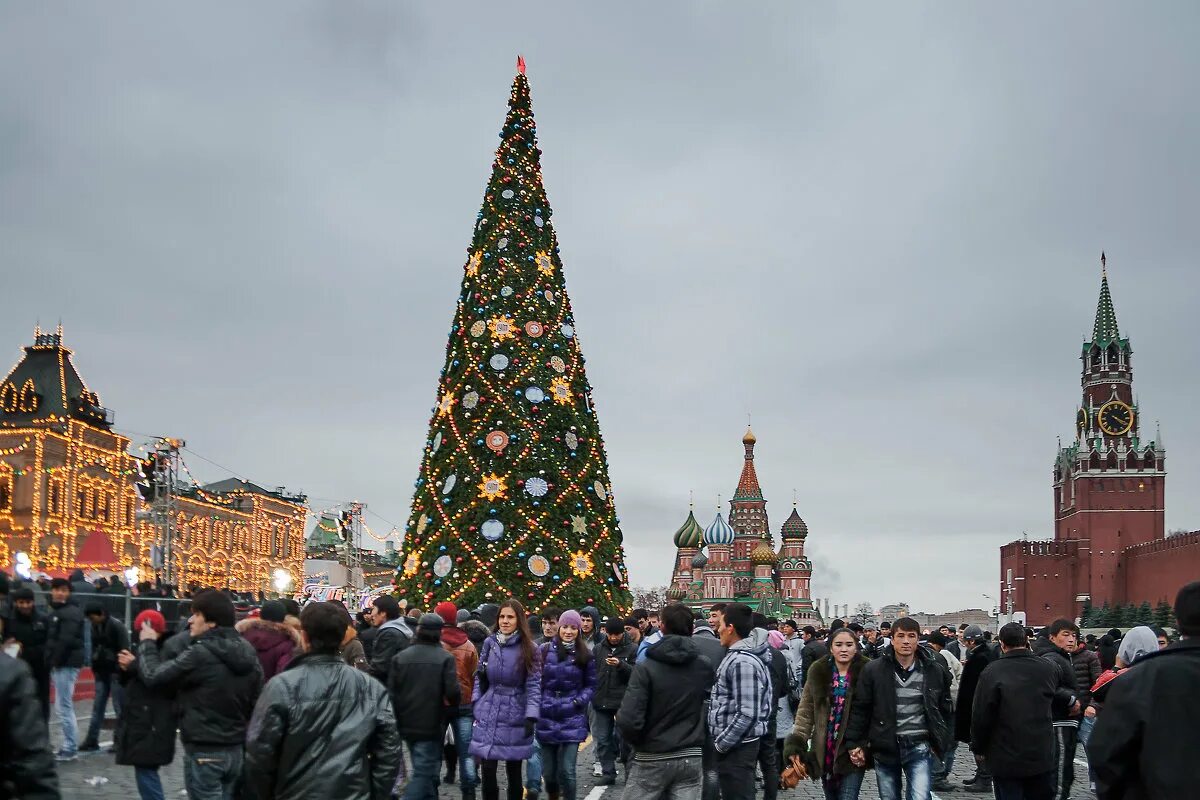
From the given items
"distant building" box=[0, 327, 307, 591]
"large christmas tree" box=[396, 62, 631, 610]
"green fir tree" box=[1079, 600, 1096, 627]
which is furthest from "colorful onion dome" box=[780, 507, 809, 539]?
"large christmas tree" box=[396, 62, 631, 610]

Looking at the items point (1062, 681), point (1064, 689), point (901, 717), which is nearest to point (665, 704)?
point (901, 717)

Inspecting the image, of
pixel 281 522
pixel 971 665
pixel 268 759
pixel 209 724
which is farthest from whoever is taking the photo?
pixel 281 522

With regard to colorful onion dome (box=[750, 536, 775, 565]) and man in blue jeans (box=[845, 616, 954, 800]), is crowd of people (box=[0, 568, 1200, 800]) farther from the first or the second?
colorful onion dome (box=[750, 536, 775, 565])

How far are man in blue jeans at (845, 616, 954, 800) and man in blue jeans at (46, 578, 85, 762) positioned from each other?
8.54 meters

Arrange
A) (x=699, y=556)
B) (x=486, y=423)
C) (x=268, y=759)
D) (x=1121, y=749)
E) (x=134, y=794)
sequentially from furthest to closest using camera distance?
(x=699, y=556)
(x=486, y=423)
(x=134, y=794)
(x=268, y=759)
(x=1121, y=749)

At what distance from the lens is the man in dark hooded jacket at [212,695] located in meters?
7.30

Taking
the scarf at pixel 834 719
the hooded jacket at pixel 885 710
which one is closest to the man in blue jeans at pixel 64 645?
the scarf at pixel 834 719

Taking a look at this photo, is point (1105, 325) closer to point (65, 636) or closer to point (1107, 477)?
point (1107, 477)

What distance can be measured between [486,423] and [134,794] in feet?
46.0

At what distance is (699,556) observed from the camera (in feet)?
406

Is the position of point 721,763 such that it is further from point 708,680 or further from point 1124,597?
point 1124,597

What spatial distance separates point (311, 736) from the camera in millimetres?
5398

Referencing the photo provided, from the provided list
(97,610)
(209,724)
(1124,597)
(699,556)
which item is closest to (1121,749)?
(209,724)

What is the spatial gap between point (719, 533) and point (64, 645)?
108361mm
